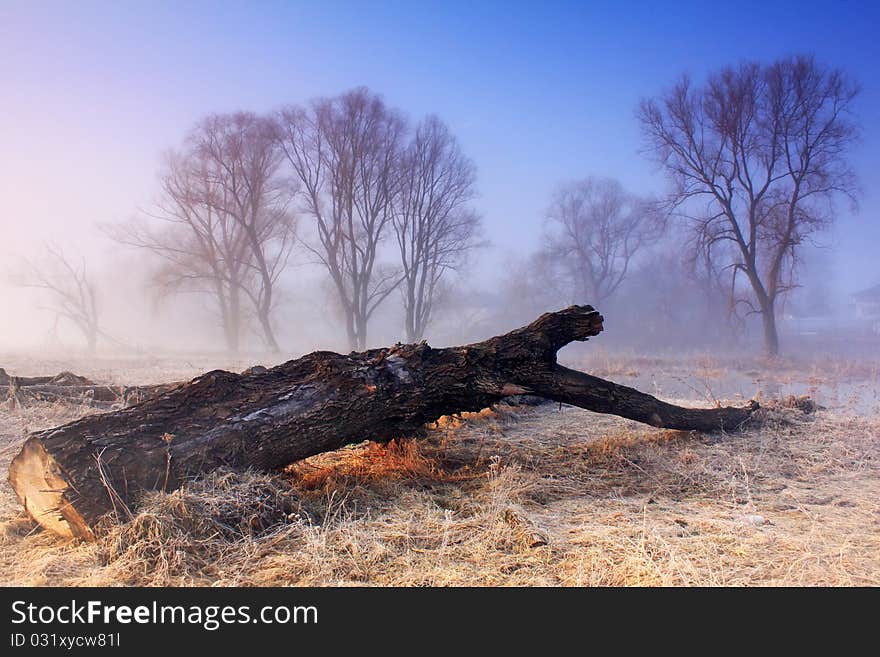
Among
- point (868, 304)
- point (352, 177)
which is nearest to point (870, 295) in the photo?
point (868, 304)

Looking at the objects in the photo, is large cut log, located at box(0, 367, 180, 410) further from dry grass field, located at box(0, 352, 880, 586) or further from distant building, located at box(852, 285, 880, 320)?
distant building, located at box(852, 285, 880, 320)

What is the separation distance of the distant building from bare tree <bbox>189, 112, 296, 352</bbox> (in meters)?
18.0

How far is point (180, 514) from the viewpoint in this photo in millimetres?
2742

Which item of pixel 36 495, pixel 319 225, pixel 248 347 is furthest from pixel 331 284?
pixel 36 495

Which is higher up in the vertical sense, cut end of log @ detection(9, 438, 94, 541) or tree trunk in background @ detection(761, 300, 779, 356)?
tree trunk in background @ detection(761, 300, 779, 356)

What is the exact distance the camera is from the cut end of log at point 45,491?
8.88 feet

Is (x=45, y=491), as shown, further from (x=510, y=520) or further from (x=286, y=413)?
(x=510, y=520)

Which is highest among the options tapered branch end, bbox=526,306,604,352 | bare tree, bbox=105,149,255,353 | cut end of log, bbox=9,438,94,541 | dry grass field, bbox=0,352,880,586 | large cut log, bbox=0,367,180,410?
bare tree, bbox=105,149,255,353

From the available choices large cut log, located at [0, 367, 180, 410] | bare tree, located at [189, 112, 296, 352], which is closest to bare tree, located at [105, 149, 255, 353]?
bare tree, located at [189, 112, 296, 352]

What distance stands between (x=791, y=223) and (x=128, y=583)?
56.2 feet

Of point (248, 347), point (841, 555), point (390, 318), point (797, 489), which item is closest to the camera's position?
point (841, 555)

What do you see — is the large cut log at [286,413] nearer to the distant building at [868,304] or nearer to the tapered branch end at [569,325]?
the tapered branch end at [569,325]

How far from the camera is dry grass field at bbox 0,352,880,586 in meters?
2.43

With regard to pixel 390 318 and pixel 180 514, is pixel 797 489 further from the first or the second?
pixel 390 318
